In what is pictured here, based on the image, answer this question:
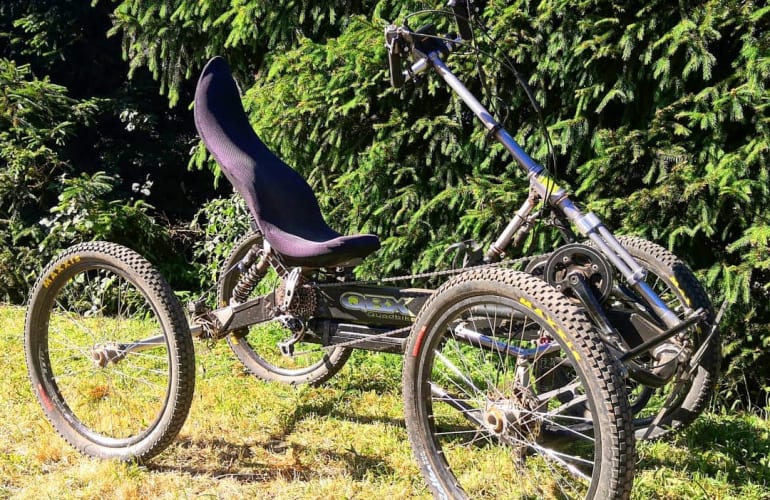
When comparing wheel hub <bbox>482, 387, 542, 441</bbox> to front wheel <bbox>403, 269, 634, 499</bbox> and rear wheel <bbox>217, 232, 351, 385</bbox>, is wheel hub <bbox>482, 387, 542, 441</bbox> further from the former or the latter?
rear wheel <bbox>217, 232, 351, 385</bbox>

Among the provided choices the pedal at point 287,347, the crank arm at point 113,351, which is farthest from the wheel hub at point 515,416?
the crank arm at point 113,351

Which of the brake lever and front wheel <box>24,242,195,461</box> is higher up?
the brake lever

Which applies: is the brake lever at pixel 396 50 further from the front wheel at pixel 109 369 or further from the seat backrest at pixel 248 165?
the front wheel at pixel 109 369

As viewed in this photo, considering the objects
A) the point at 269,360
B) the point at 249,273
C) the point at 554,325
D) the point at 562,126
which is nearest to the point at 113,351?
the point at 249,273

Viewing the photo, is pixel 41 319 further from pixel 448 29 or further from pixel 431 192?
pixel 448 29

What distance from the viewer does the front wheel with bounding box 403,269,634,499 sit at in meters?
1.79

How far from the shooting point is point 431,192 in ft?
13.2

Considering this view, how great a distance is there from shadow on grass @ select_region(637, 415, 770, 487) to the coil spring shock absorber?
1720mm

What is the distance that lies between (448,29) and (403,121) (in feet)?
1.90

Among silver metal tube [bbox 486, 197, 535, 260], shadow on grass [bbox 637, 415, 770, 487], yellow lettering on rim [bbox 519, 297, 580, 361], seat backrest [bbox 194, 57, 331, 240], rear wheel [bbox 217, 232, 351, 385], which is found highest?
seat backrest [bbox 194, 57, 331, 240]

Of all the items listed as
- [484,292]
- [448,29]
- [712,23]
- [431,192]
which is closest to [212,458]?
[484,292]

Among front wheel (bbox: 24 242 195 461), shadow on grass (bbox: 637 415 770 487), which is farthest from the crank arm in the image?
shadow on grass (bbox: 637 415 770 487)

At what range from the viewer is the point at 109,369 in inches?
124

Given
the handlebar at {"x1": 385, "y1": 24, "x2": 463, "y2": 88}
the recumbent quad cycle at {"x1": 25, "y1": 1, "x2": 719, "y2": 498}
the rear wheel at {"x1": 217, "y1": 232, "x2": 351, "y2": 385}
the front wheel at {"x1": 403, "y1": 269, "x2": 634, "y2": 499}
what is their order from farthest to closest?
1. the rear wheel at {"x1": 217, "y1": 232, "x2": 351, "y2": 385}
2. the handlebar at {"x1": 385, "y1": 24, "x2": 463, "y2": 88}
3. the recumbent quad cycle at {"x1": 25, "y1": 1, "x2": 719, "y2": 498}
4. the front wheel at {"x1": 403, "y1": 269, "x2": 634, "y2": 499}
